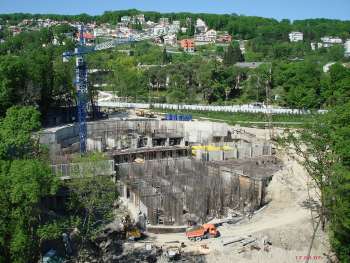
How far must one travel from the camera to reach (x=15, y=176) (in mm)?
16828

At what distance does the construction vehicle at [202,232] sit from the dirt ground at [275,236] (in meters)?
0.35

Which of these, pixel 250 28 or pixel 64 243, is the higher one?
pixel 250 28

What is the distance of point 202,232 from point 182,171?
9225 mm

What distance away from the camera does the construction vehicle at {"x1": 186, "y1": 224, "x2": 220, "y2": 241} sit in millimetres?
24938

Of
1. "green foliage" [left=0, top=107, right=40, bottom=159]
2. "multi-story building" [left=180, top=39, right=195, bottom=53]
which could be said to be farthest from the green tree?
"green foliage" [left=0, top=107, right=40, bottom=159]

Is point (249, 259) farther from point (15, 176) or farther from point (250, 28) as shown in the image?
point (250, 28)

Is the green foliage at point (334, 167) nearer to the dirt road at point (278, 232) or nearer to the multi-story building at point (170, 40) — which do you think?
the dirt road at point (278, 232)

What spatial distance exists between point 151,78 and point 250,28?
90.9 m

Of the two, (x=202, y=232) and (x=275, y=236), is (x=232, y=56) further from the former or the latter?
(x=202, y=232)

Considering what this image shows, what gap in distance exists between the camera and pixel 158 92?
75188 millimetres

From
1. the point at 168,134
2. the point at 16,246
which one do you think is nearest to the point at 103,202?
the point at 16,246

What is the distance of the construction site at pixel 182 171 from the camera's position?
88.3ft

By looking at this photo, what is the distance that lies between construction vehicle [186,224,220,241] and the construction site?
0.81ft

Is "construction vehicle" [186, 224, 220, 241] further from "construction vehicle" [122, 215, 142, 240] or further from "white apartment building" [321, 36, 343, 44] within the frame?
"white apartment building" [321, 36, 343, 44]
